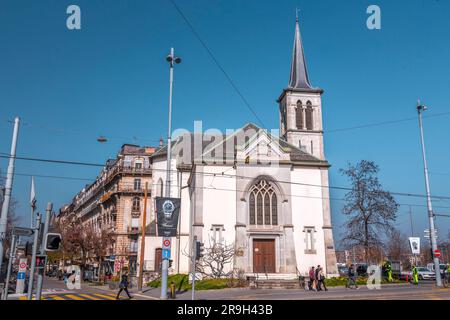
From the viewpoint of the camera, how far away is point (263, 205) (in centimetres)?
3719

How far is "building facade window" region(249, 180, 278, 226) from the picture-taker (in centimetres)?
3694

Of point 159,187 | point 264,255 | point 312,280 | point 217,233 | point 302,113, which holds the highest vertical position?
point 302,113

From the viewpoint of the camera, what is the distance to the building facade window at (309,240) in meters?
36.9

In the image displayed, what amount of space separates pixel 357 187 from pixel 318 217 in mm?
5246

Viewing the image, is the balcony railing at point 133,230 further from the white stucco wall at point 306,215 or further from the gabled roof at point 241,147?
the white stucco wall at point 306,215

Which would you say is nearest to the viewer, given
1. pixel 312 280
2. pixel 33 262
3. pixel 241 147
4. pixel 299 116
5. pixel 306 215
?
pixel 33 262

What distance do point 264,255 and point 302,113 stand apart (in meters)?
18.7

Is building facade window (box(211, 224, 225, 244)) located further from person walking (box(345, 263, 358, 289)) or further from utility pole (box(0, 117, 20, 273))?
utility pole (box(0, 117, 20, 273))

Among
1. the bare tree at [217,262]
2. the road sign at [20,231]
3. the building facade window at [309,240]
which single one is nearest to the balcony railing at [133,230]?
the bare tree at [217,262]

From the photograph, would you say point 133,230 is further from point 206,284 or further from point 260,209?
point 206,284

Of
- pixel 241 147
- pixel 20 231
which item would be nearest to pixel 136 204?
pixel 241 147

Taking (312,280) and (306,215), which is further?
(306,215)

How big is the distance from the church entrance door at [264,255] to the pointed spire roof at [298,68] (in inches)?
805

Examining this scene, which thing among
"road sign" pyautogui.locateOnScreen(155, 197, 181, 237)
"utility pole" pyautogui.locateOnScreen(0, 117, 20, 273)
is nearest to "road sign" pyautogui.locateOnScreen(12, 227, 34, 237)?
"utility pole" pyautogui.locateOnScreen(0, 117, 20, 273)
